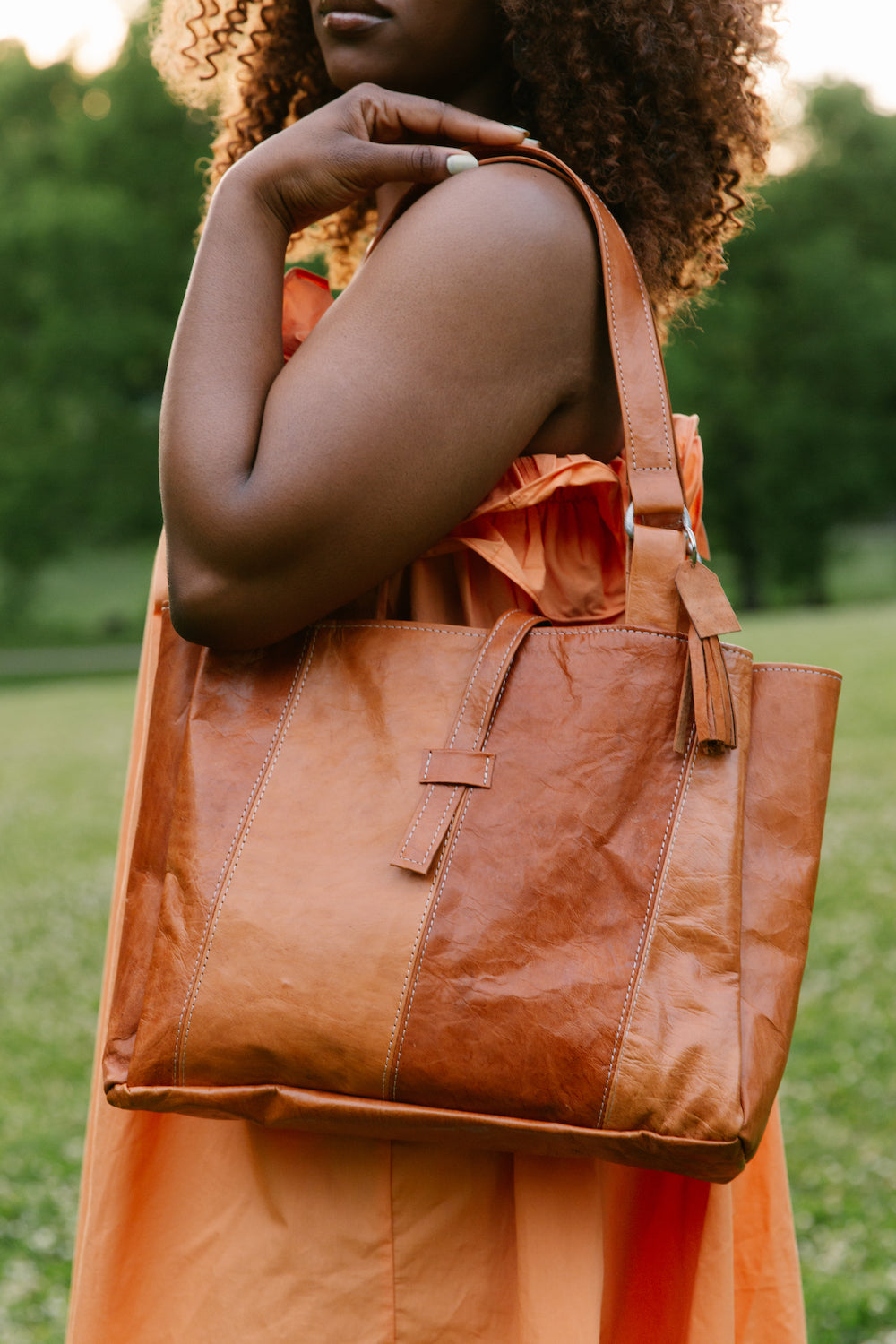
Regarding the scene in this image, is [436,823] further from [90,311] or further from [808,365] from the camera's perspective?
[808,365]

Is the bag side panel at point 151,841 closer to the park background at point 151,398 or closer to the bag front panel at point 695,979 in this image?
the bag front panel at point 695,979

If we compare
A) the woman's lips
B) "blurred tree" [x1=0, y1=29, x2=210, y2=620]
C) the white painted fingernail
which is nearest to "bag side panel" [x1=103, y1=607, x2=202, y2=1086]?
the white painted fingernail

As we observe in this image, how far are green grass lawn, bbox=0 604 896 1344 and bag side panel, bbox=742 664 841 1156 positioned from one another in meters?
2.34

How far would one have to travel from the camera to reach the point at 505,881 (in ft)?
4.38

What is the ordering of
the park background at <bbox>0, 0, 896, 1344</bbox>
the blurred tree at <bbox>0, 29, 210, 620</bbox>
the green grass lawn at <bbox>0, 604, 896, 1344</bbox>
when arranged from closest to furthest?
the green grass lawn at <bbox>0, 604, 896, 1344</bbox> → the park background at <bbox>0, 0, 896, 1344</bbox> → the blurred tree at <bbox>0, 29, 210, 620</bbox>

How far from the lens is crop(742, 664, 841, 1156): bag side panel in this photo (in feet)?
4.50

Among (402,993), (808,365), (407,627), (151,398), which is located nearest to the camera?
(402,993)

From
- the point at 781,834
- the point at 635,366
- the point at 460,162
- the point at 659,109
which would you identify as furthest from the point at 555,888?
the point at 659,109

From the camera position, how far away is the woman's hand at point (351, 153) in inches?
58.1

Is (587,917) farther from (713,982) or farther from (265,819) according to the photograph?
(265,819)

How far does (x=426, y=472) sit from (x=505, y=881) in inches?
18.2

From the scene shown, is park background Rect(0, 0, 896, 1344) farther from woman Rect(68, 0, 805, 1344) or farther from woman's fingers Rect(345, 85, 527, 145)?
woman's fingers Rect(345, 85, 527, 145)

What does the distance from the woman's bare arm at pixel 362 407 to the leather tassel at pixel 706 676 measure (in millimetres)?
283

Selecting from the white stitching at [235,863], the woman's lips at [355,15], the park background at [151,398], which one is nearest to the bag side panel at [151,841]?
the white stitching at [235,863]
